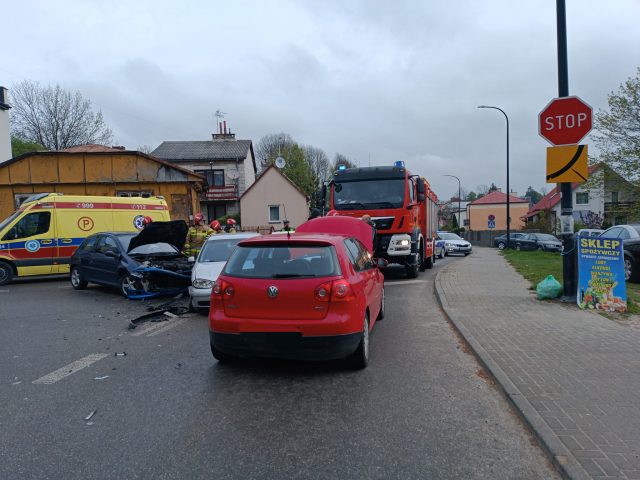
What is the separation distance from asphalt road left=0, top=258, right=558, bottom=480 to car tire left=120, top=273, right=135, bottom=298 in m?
3.69

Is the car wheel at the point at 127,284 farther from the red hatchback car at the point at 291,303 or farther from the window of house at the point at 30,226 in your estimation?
the red hatchback car at the point at 291,303

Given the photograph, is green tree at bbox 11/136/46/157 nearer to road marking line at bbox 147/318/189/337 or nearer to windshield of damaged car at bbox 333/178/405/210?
windshield of damaged car at bbox 333/178/405/210

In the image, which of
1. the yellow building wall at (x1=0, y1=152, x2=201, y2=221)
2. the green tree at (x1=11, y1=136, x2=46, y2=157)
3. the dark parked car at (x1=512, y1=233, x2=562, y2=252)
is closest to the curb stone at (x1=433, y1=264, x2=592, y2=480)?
the yellow building wall at (x1=0, y1=152, x2=201, y2=221)

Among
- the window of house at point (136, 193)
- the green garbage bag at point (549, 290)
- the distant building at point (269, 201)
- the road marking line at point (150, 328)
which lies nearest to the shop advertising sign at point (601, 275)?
the green garbage bag at point (549, 290)

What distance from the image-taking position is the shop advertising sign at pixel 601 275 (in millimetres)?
7668

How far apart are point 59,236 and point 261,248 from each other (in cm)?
1168

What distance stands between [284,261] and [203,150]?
137 ft

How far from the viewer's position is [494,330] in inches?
267

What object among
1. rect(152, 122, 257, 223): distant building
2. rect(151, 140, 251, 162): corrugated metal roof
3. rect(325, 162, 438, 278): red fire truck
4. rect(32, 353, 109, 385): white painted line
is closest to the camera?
rect(32, 353, 109, 385): white painted line

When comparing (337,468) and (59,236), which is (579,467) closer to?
(337,468)

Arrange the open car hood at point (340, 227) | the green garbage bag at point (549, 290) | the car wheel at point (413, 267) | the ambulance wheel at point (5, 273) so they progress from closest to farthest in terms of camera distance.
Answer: the green garbage bag at point (549, 290), the open car hood at point (340, 227), the car wheel at point (413, 267), the ambulance wheel at point (5, 273)

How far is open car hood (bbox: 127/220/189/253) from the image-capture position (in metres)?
11.2

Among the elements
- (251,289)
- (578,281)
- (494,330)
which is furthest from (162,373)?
(578,281)

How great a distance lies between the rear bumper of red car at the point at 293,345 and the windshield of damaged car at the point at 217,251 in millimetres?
4673
